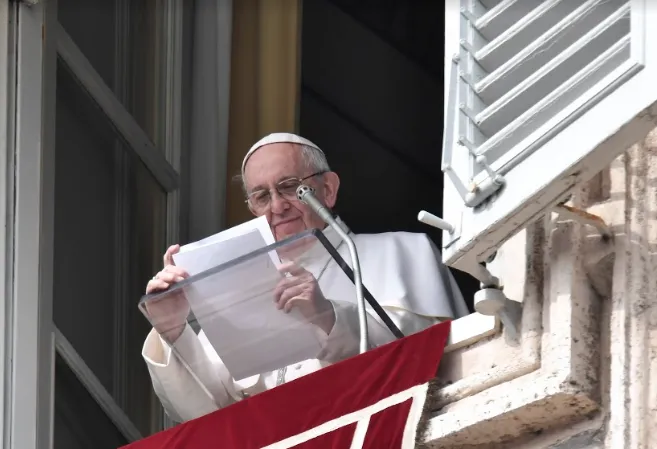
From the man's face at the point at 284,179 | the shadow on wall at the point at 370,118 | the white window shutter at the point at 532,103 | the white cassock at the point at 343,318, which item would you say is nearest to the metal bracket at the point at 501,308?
the white window shutter at the point at 532,103

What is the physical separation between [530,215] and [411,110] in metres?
3.17

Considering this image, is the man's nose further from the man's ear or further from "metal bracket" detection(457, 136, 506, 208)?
"metal bracket" detection(457, 136, 506, 208)

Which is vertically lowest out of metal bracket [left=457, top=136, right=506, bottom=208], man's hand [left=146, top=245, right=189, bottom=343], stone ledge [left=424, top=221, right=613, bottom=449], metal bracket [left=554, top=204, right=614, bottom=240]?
stone ledge [left=424, top=221, right=613, bottom=449]

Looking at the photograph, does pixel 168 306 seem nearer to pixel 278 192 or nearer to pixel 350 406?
pixel 350 406

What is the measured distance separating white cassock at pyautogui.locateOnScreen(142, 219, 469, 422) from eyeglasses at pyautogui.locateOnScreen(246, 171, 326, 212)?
6.4 inches

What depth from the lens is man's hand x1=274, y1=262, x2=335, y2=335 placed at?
15.5 feet

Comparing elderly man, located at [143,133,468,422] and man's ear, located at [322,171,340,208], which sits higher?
man's ear, located at [322,171,340,208]

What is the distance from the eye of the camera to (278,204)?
5.70 metres

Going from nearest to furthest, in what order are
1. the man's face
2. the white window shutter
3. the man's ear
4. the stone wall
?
the white window shutter, the stone wall, the man's face, the man's ear

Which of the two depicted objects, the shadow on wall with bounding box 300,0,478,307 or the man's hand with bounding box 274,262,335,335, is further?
the shadow on wall with bounding box 300,0,478,307

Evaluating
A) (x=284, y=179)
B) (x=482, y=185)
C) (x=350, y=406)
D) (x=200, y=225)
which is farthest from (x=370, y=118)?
(x=482, y=185)

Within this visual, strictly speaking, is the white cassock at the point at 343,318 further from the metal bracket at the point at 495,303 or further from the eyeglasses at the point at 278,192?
the metal bracket at the point at 495,303

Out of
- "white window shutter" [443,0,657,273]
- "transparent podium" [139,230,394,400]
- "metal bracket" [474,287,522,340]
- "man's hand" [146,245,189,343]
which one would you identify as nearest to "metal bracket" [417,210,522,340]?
"metal bracket" [474,287,522,340]

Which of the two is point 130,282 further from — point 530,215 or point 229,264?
point 530,215
